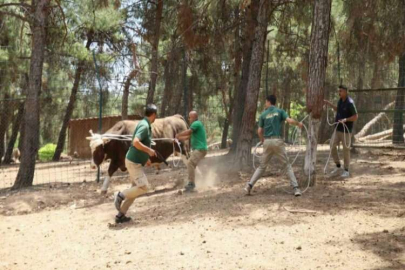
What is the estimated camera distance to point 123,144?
11.3 m

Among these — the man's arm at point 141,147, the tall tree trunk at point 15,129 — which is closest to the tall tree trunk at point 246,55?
the man's arm at point 141,147

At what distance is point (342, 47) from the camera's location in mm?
15328

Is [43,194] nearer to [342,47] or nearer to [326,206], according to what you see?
[326,206]

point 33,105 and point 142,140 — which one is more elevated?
point 33,105

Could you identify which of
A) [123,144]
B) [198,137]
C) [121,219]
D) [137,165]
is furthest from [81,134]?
[137,165]

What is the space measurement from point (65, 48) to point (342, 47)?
956 cm

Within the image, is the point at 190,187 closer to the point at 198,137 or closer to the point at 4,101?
the point at 198,137

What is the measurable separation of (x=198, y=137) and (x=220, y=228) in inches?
139

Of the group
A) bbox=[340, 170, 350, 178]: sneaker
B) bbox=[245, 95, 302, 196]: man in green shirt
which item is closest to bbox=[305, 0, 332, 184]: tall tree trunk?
bbox=[245, 95, 302, 196]: man in green shirt

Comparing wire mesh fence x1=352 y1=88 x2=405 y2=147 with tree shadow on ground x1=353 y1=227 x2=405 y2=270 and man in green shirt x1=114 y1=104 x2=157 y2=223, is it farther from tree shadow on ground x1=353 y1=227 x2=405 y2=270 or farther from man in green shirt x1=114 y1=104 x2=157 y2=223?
man in green shirt x1=114 y1=104 x2=157 y2=223

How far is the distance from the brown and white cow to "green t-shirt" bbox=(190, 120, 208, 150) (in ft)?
2.44

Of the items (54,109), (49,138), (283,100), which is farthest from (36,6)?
(49,138)

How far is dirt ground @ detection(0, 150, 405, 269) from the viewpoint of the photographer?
5.71 metres

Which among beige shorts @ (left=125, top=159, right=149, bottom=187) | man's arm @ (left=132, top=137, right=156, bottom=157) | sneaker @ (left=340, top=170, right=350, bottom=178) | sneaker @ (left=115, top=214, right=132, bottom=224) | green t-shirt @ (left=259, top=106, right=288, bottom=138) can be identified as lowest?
sneaker @ (left=115, top=214, right=132, bottom=224)
